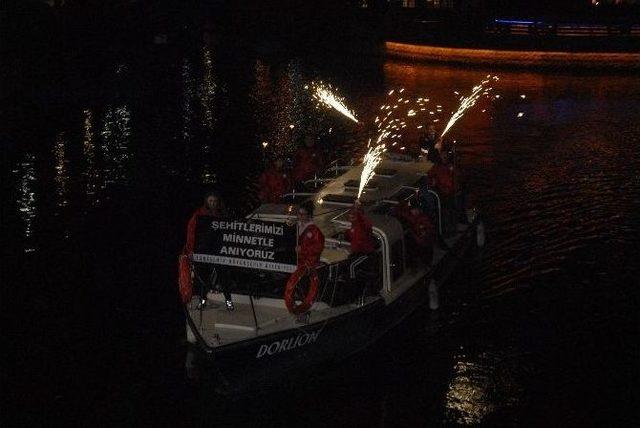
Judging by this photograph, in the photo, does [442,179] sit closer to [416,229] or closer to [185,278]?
Answer: [416,229]

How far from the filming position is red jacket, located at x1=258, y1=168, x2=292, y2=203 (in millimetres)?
22797

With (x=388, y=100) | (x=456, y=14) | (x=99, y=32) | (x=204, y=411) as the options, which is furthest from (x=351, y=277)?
(x=456, y=14)

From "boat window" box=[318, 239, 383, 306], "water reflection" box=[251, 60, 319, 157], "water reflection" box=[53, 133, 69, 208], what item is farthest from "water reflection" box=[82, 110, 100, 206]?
"boat window" box=[318, 239, 383, 306]

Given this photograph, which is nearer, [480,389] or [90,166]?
[480,389]

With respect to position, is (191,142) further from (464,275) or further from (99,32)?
(99,32)

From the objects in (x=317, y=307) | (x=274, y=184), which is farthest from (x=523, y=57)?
(x=317, y=307)

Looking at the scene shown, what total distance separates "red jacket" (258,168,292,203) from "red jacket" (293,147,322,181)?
7.37ft

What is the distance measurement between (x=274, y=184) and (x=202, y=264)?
5.47m

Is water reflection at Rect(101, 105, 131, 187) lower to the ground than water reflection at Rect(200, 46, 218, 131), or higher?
lower

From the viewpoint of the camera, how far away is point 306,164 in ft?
Answer: 82.6

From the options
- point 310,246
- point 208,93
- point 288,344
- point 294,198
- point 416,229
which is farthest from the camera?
point 208,93

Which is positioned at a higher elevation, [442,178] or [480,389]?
[442,178]

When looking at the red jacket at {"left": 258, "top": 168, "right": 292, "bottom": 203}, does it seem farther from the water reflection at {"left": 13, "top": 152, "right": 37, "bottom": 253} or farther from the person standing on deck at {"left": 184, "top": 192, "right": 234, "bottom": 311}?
the water reflection at {"left": 13, "top": 152, "right": 37, "bottom": 253}

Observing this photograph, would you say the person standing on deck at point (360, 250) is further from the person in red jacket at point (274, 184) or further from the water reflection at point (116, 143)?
the water reflection at point (116, 143)
